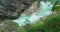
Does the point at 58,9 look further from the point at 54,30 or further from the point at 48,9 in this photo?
the point at 54,30

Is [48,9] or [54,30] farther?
[48,9]

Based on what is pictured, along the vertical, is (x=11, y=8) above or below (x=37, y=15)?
→ above

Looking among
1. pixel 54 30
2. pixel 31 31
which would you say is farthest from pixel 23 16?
pixel 54 30
